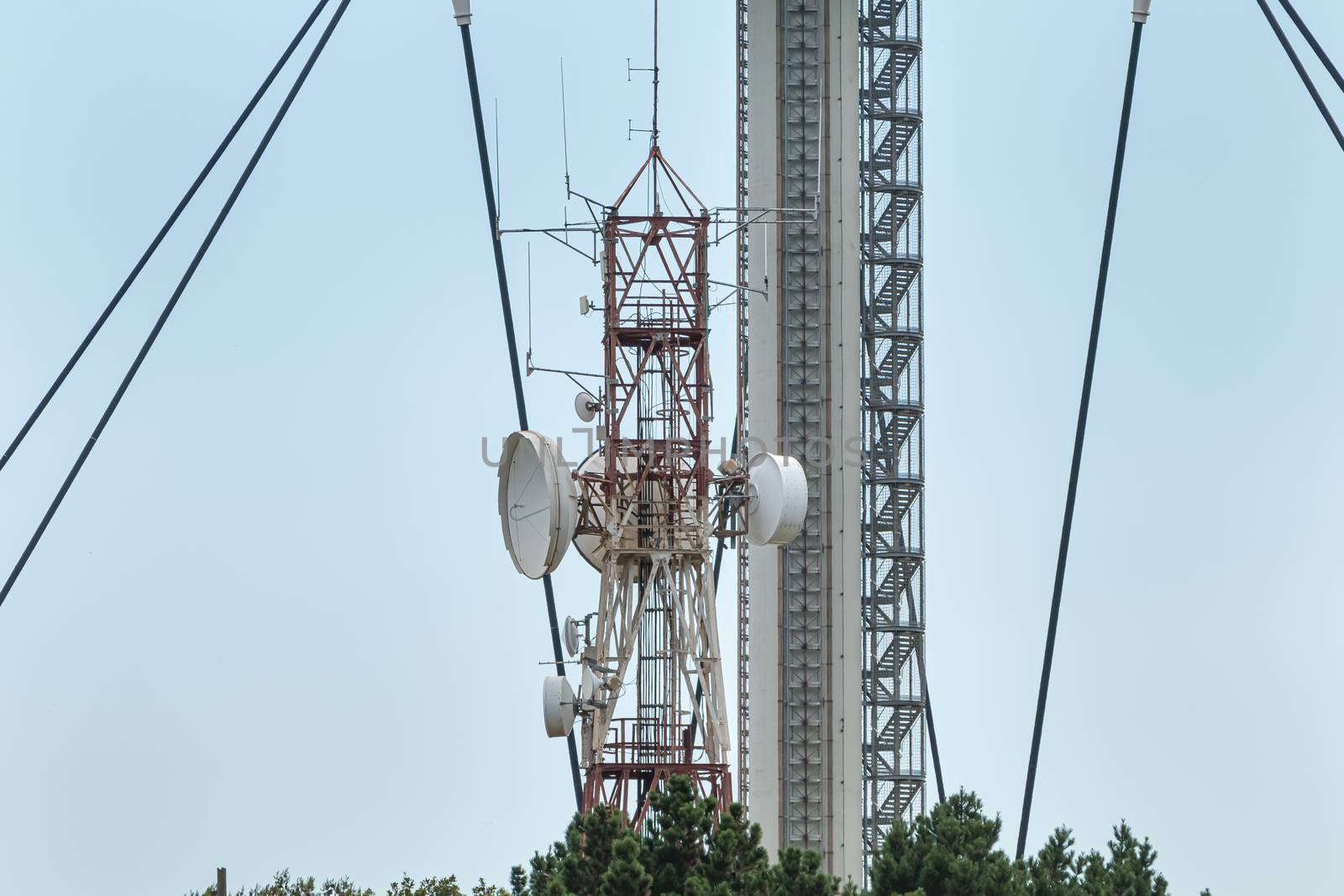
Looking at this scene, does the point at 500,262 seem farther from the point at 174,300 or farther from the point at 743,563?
the point at 743,563

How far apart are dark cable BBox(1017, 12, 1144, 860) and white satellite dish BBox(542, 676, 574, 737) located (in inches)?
428

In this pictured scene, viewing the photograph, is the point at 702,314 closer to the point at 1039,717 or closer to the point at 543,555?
the point at 543,555

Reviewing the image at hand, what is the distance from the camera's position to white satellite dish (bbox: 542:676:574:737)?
4944 centimetres

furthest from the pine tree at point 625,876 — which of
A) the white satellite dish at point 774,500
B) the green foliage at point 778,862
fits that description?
the white satellite dish at point 774,500

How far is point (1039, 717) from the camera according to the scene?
61.7 metres

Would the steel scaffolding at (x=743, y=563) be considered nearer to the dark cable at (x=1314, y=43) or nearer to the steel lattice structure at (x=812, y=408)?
the steel lattice structure at (x=812, y=408)

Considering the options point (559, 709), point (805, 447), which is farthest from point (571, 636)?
point (805, 447)

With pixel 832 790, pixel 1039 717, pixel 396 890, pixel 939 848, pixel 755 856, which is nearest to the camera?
pixel 755 856

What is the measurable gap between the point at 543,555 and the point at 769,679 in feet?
118

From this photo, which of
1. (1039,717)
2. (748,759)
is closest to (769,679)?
(748,759)

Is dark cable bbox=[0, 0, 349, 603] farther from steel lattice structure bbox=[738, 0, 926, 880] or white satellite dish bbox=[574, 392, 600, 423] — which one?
steel lattice structure bbox=[738, 0, 926, 880]

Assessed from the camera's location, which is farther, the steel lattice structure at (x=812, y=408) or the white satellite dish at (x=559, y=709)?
the steel lattice structure at (x=812, y=408)

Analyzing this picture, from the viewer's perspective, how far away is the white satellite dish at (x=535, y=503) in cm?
4919

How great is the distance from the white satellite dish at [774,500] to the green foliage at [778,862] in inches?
212
